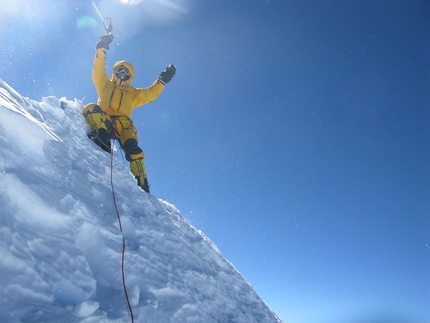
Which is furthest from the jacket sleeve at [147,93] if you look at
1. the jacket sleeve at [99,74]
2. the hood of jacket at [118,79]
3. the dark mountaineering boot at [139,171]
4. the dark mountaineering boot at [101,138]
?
the dark mountaineering boot at [139,171]

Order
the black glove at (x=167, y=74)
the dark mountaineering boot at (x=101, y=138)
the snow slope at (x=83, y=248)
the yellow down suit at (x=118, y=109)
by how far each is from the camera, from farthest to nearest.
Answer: the black glove at (x=167, y=74) < the yellow down suit at (x=118, y=109) < the dark mountaineering boot at (x=101, y=138) < the snow slope at (x=83, y=248)

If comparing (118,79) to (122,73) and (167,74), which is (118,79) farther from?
(167,74)

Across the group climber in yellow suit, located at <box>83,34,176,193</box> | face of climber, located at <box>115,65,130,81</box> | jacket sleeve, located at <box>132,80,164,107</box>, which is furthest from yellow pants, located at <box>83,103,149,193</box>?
face of climber, located at <box>115,65,130,81</box>

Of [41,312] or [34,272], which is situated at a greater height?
[34,272]

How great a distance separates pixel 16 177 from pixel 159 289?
180 centimetres

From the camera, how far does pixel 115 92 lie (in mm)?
6754

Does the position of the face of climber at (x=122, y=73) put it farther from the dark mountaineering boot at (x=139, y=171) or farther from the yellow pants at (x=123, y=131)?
the dark mountaineering boot at (x=139, y=171)

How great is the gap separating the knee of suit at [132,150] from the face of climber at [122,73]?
1.62 metres

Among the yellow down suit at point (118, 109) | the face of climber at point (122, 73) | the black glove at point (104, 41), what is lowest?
the yellow down suit at point (118, 109)

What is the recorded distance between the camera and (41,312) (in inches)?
85.0

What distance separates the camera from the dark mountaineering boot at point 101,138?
5617 mm

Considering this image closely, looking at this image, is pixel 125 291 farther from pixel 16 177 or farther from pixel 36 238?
pixel 16 177

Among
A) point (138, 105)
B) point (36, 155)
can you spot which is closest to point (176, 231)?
point (36, 155)

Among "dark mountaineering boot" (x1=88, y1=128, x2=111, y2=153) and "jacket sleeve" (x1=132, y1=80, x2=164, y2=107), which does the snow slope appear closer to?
"dark mountaineering boot" (x1=88, y1=128, x2=111, y2=153)
